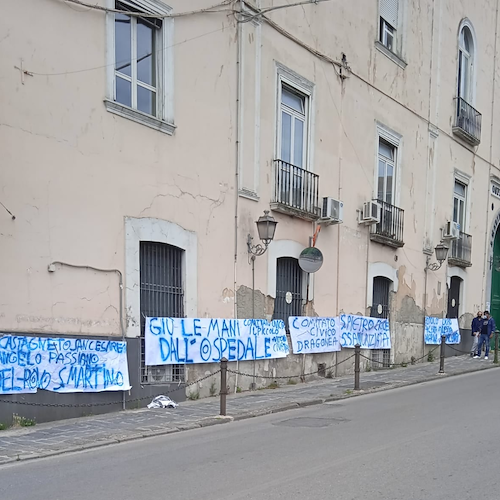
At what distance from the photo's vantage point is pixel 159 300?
34.9 feet

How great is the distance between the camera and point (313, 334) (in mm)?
14031

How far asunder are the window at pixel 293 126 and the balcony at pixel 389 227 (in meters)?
3.52

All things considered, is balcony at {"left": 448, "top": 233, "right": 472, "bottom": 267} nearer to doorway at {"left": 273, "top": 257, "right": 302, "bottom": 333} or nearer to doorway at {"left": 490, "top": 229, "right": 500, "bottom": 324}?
doorway at {"left": 490, "top": 229, "right": 500, "bottom": 324}

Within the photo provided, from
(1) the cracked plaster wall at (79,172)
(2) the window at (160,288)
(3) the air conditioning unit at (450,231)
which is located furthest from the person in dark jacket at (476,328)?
(2) the window at (160,288)

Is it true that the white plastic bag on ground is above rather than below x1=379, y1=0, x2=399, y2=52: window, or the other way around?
below

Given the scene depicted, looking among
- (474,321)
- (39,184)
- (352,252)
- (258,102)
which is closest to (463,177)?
(474,321)

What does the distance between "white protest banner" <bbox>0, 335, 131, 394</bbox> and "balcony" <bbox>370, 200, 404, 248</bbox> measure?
8799 mm

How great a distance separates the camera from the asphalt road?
547 centimetres

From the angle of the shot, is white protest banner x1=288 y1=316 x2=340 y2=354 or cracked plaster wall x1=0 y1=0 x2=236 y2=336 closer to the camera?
cracked plaster wall x1=0 y1=0 x2=236 y2=336

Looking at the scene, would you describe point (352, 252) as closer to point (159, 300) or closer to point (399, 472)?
point (159, 300)

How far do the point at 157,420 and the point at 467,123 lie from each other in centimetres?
1697

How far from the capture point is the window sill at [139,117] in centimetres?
955

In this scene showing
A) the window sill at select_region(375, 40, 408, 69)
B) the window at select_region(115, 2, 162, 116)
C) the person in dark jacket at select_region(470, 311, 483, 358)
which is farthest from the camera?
the person in dark jacket at select_region(470, 311, 483, 358)

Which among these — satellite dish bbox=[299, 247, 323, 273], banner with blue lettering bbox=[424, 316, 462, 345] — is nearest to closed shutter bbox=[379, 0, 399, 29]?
satellite dish bbox=[299, 247, 323, 273]
